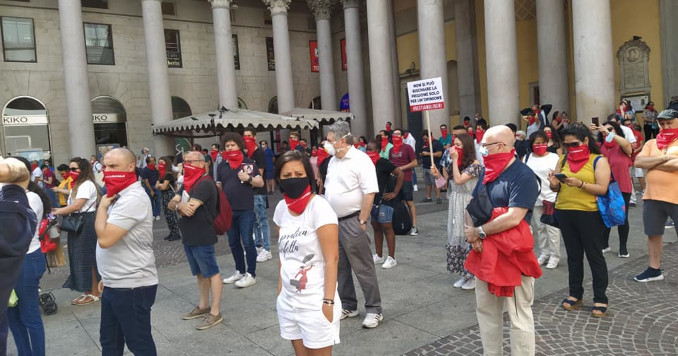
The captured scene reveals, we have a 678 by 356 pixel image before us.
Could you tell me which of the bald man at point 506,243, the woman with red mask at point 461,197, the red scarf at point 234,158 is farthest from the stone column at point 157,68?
the bald man at point 506,243

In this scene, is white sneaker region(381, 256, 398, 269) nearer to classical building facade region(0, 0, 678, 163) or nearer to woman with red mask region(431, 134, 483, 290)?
woman with red mask region(431, 134, 483, 290)

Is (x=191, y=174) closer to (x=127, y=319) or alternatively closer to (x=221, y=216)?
(x=221, y=216)

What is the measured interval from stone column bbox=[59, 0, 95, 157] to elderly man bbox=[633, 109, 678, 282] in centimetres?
1958

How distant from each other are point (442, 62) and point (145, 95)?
48.6ft

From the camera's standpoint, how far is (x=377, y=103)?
20.8 m

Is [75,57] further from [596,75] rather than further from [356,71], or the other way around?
[596,75]

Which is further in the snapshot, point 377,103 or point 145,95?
point 145,95

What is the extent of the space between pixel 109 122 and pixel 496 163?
24.2 meters

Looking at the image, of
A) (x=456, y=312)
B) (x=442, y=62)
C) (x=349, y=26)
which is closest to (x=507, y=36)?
(x=442, y=62)

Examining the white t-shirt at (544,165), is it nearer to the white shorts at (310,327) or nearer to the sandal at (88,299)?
the white shorts at (310,327)

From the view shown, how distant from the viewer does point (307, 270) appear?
3127mm

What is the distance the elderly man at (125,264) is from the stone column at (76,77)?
A: 18.4m

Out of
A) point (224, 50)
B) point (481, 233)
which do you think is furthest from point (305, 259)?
point (224, 50)

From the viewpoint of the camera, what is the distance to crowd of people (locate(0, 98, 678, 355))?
3178mm
